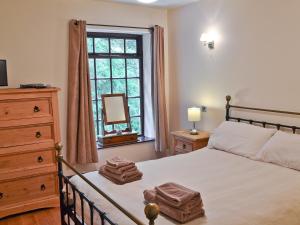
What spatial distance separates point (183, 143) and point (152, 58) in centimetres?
143

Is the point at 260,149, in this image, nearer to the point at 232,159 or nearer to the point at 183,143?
the point at 232,159

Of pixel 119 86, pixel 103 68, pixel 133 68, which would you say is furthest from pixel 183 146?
pixel 103 68

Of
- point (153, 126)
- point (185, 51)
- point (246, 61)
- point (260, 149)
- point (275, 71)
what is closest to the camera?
point (260, 149)

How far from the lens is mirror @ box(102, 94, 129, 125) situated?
14.8ft

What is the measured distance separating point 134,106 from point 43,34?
184 centimetres

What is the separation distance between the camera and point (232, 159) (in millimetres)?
3023

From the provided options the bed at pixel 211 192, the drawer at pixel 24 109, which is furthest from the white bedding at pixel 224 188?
the drawer at pixel 24 109

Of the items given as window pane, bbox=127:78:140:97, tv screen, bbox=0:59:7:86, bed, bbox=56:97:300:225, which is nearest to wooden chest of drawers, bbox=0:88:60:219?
tv screen, bbox=0:59:7:86

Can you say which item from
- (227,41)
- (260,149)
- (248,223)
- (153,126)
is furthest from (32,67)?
(248,223)

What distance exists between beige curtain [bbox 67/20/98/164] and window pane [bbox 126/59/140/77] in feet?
3.20

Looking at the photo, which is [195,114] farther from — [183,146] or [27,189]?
[27,189]

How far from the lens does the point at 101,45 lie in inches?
178

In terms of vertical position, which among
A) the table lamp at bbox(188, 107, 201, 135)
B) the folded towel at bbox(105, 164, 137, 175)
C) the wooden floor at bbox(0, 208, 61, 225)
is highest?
the table lamp at bbox(188, 107, 201, 135)

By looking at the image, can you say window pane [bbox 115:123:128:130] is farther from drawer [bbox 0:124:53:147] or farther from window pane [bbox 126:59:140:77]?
drawer [bbox 0:124:53:147]
